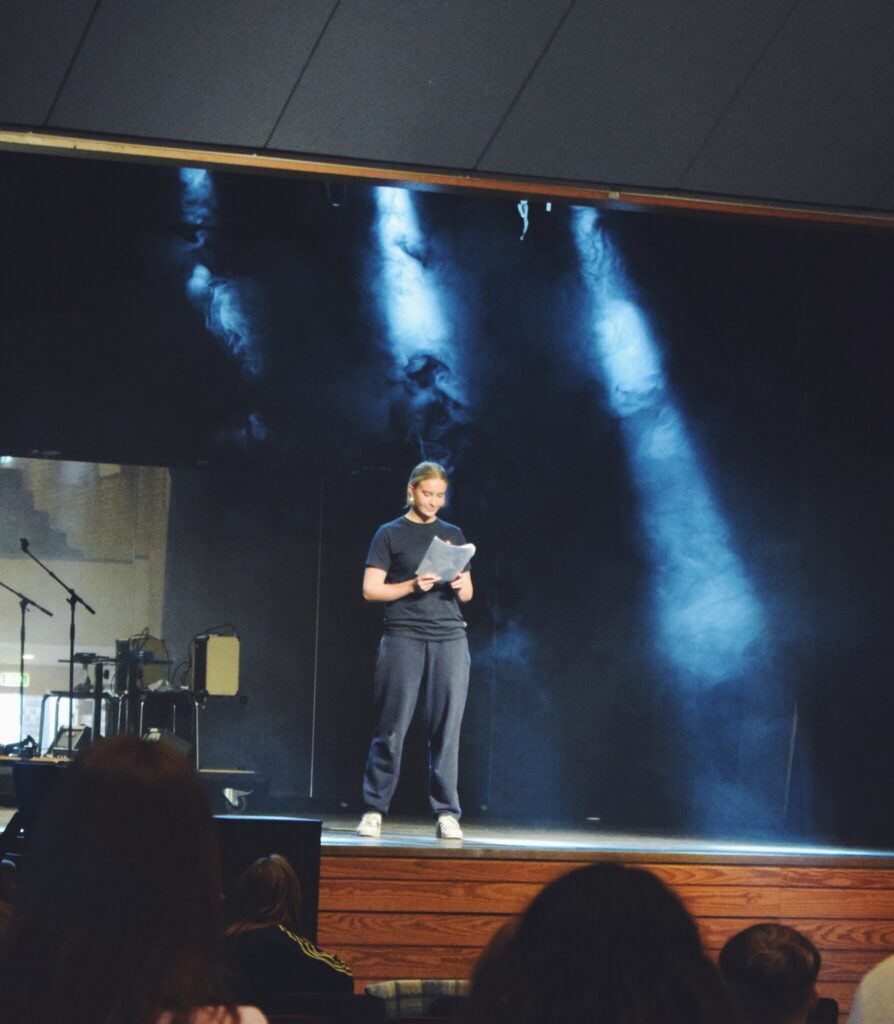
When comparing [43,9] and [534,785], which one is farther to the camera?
[534,785]

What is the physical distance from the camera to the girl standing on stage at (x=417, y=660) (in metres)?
6.16

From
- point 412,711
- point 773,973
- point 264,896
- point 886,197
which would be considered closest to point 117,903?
point 773,973

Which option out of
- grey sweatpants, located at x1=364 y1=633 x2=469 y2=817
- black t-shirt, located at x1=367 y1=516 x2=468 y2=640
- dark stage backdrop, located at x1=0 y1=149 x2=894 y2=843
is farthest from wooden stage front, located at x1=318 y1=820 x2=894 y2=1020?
dark stage backdrop, located at x1=0 y1=149 x2=894 y2=843

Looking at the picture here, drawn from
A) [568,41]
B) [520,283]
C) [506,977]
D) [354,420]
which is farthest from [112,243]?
[506,977]

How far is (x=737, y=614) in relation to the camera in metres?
8.20

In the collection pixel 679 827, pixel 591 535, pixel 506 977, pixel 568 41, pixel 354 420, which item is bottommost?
pixel 679 827

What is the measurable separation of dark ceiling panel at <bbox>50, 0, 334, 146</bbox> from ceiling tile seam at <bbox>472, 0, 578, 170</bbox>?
2.53 ft

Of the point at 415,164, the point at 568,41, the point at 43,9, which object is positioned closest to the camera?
the point at 43,9

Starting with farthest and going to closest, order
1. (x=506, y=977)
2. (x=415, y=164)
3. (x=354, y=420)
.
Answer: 1. (x=354, y=420)
2. (x=415, y=164)
3. (x=506, y=977)

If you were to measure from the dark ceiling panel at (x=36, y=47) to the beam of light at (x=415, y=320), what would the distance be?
2.85 m

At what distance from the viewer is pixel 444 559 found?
6.03 metres

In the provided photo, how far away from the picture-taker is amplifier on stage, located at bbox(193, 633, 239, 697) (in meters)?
8.22

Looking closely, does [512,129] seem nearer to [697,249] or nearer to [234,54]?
[234,54]

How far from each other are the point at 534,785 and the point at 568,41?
15.8 ft
